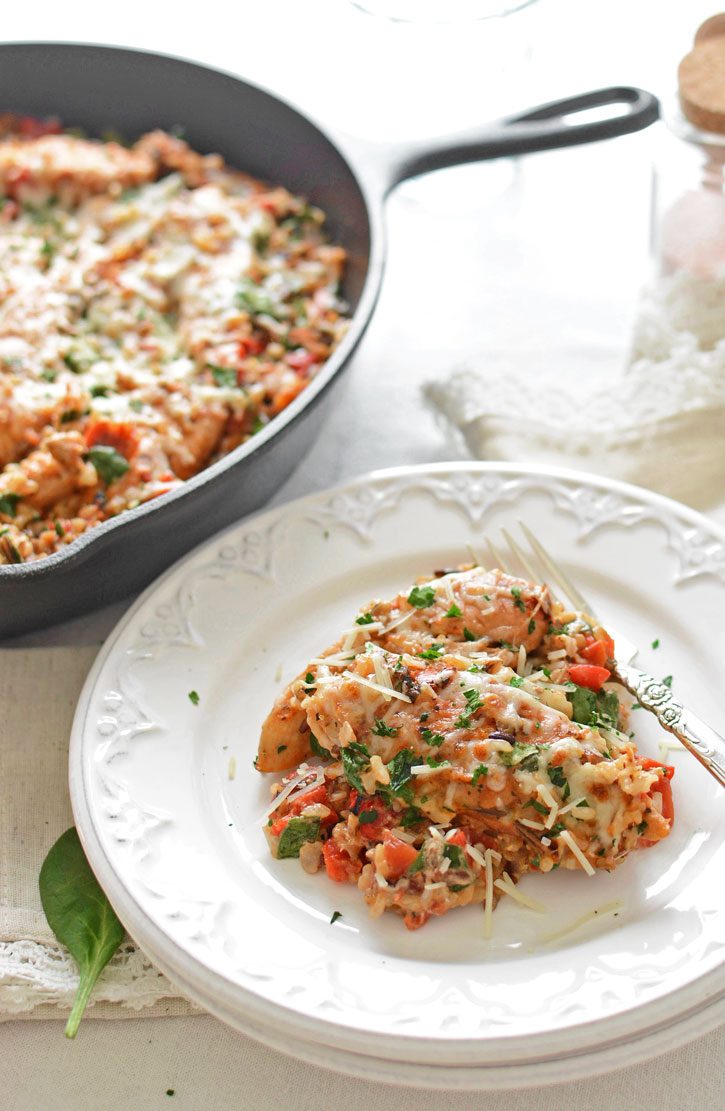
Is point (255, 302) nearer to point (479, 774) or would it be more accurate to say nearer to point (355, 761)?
point (355, 761)

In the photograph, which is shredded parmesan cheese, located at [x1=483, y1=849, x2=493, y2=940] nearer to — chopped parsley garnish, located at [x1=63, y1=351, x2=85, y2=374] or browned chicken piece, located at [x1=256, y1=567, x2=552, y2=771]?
browned chicken piece, located at [x1=256, y1=567, x2=552, y2=771]

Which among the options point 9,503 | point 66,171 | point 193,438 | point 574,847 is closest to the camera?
point 574,847

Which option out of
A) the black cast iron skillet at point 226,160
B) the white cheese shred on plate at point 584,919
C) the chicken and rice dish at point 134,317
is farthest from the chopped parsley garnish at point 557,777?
the chicken and rice dish at point 134,317

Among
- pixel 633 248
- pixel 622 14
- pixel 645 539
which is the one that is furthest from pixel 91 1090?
pixel 622 14

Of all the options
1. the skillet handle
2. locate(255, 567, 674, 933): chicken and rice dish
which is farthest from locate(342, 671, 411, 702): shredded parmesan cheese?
the skillet handle

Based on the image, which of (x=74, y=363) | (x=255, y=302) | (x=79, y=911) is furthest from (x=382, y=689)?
(x=255, y=302)

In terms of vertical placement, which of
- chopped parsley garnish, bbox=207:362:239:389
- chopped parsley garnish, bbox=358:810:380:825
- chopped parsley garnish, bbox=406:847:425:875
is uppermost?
chopped parsley garnish, bbox=207:362:239:389

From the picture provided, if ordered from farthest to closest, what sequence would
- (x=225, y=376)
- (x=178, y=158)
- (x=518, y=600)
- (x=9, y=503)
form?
1. (x=178, y=158)
2. (x=225, y=376)
3. (x=9, y=503)
4. (x=518, y=600)
